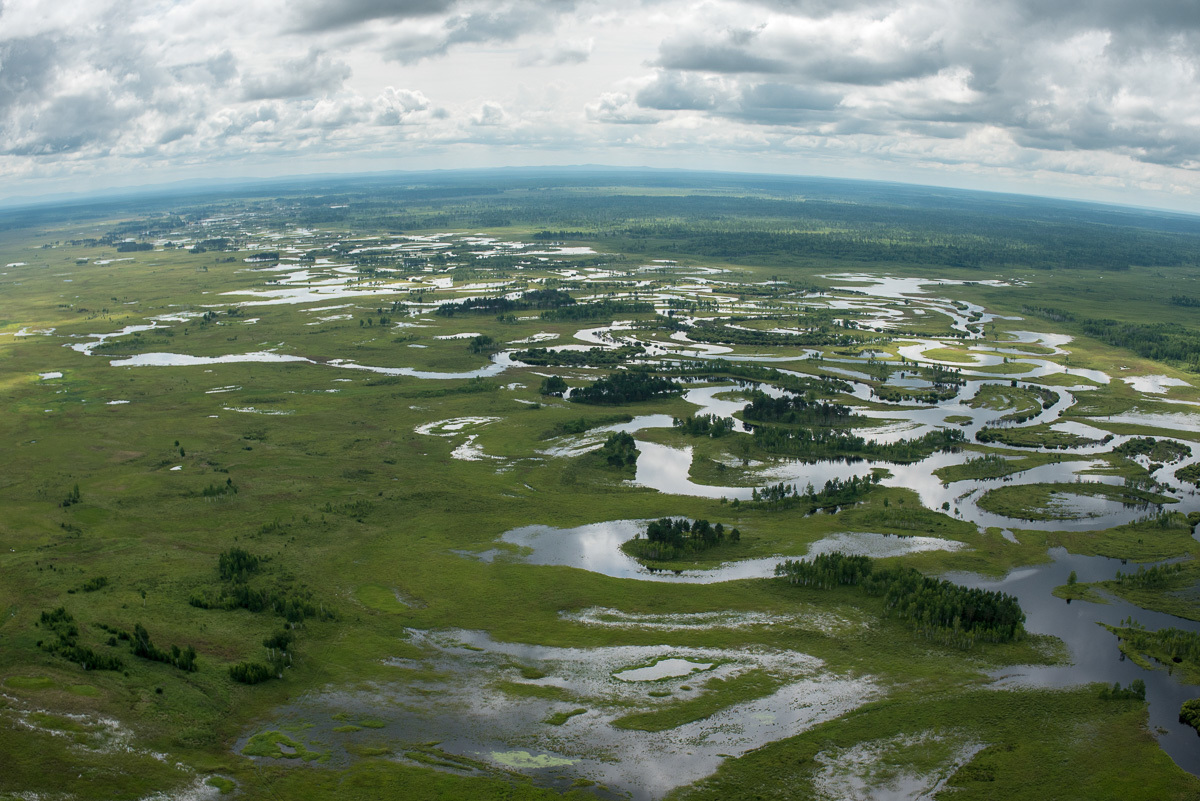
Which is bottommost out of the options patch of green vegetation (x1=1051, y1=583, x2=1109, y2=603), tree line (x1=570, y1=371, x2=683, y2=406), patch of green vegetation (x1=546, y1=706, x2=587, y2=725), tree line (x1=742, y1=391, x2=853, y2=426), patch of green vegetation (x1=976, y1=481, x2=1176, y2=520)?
patch of green vegetation (x1=546, y1=706, x2=587, y2=725)

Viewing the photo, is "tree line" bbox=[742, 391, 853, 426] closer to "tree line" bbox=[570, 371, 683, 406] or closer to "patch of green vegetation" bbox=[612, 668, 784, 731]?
"tree line" bbox=[570, 371, 683, 406]

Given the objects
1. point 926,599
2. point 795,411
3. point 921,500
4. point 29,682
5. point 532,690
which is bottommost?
point 532,690

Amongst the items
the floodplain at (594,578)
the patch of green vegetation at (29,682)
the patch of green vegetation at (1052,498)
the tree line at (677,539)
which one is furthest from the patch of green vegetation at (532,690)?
the patch of green vegetation at (1052,498)

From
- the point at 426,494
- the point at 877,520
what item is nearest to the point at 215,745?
the point at 426,494

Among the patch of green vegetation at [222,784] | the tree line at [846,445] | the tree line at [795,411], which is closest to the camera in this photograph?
the patch of green vegetation at [222,784]

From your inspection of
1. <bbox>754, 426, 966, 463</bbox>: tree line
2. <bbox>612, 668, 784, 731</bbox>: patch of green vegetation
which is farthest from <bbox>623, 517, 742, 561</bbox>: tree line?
<bbox>754, 426, 966, 463</bbox>: tree line

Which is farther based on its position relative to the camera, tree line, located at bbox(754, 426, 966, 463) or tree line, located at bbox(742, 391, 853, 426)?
tree line, located at bbox(742, 391, 853, 426)

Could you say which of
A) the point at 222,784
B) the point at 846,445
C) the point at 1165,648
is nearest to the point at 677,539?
the point at 846,445

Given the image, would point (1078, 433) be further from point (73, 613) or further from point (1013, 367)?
point (73, 613)

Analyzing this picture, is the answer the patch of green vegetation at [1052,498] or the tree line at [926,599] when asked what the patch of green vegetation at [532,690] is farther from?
the patch of green vegetation at [1052,498]

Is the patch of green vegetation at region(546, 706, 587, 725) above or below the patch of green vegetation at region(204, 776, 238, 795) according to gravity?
below

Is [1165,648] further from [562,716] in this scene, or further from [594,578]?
[562,716]
